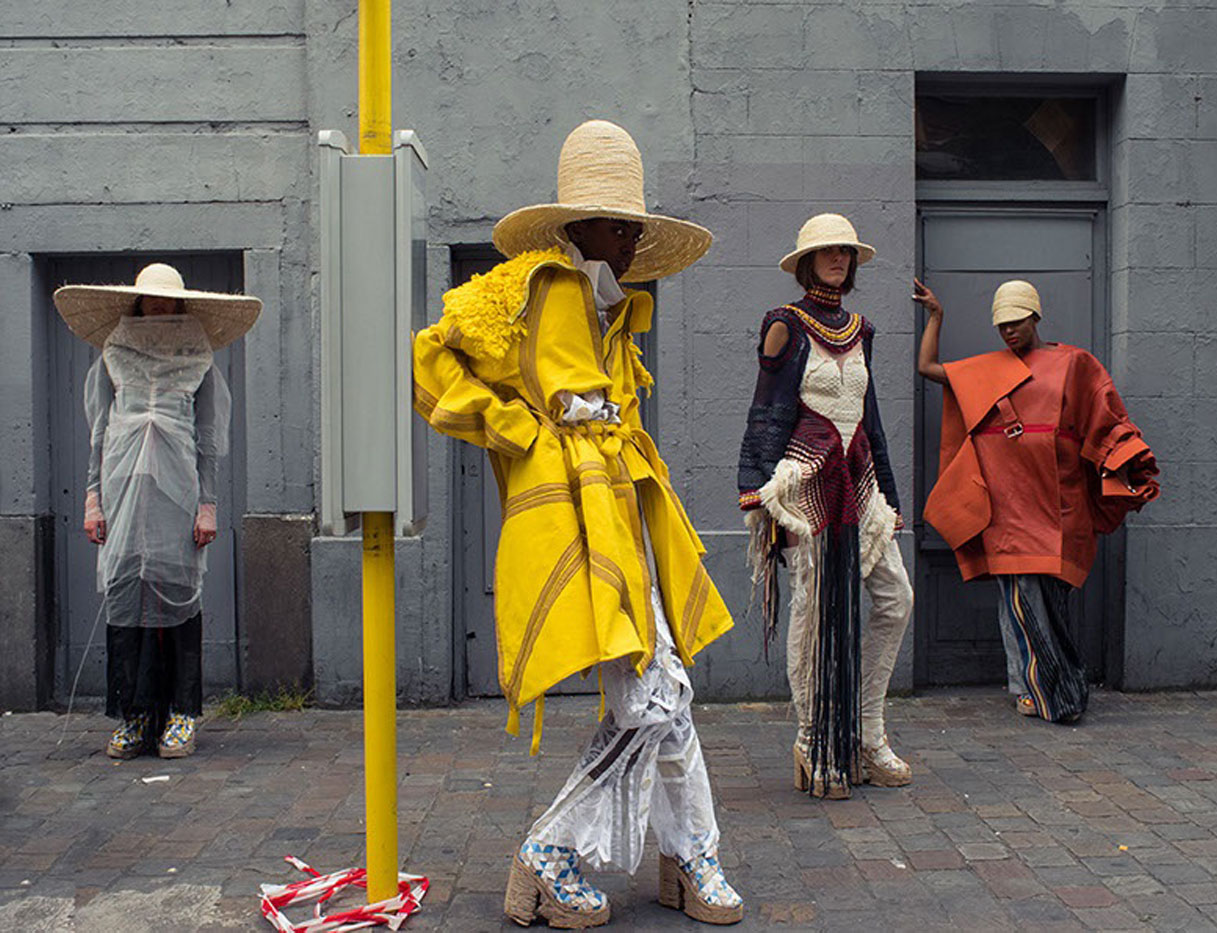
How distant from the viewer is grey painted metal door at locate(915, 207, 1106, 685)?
6.79m

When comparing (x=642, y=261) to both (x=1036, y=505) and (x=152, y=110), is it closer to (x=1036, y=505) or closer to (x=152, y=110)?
(x=1036, y=505)

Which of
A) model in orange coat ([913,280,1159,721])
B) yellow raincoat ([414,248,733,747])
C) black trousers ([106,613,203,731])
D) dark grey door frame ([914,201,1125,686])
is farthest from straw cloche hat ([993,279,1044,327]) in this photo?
black trousers ([106,613,203,731])

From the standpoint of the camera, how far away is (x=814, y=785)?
4.87 meters

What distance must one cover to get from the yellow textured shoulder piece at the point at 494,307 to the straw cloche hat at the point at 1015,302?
3.30m

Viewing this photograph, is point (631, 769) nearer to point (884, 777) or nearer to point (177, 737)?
point (884, 777)

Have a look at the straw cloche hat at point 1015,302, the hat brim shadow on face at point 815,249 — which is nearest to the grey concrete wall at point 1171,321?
the straw cloche hat at point 1015,302

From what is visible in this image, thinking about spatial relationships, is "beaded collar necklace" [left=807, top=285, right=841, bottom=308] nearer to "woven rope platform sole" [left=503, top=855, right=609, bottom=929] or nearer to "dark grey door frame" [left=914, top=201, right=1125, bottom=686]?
"dark grey door frame" [left=914, top=201, right=1125, bottom=686]

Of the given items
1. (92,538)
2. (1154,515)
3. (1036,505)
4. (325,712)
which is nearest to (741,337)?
(1036,505)

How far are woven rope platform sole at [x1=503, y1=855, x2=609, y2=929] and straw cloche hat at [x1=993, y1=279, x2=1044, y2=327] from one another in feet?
12.3

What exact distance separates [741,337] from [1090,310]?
6.37 feet

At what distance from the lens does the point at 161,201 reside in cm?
646

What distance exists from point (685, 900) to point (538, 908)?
438 millimetres

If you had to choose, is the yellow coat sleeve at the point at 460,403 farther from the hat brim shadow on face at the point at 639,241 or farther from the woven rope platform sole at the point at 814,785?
the woven rope platform sole at the point at 814,785

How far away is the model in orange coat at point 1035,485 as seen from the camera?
6.05 m
